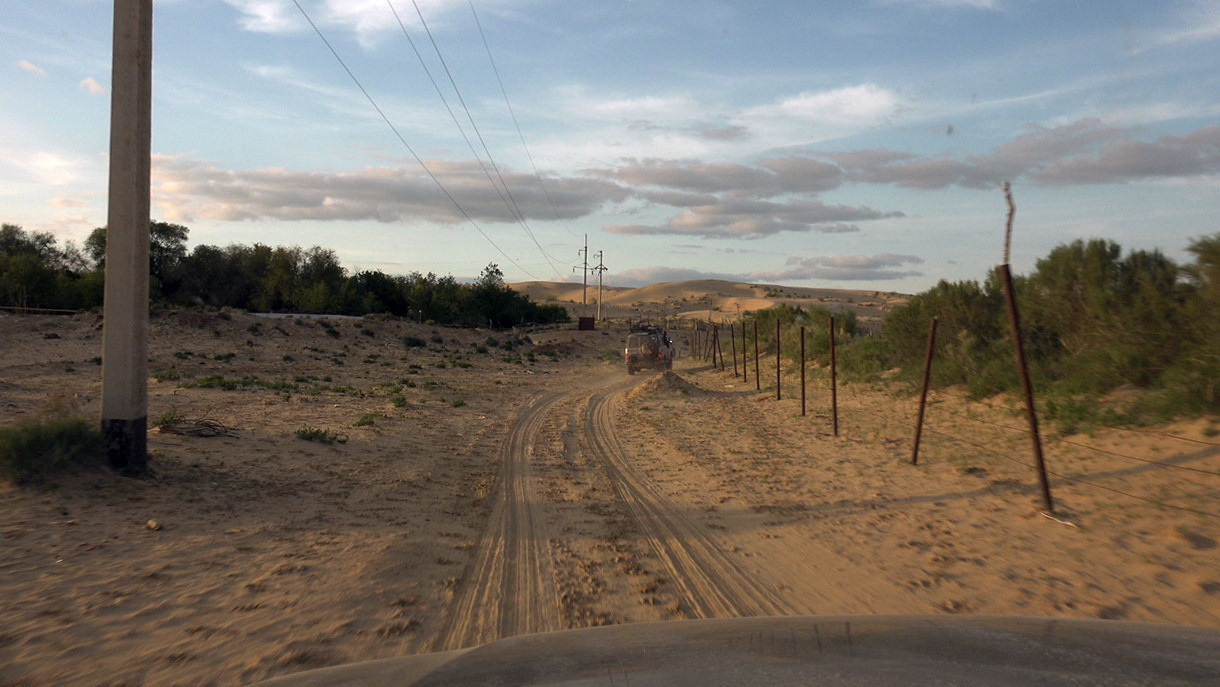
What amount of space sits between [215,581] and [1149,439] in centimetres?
1176

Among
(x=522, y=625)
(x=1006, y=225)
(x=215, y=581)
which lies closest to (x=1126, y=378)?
(x=1006, y=225)

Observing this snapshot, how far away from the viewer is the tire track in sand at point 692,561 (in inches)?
218

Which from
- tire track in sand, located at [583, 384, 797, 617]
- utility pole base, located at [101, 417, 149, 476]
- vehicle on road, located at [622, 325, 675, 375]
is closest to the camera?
tire track in sand, located at [583, 384, 797, 617]

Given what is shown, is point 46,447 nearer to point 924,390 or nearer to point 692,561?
point 692,561

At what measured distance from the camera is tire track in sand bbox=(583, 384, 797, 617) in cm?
553

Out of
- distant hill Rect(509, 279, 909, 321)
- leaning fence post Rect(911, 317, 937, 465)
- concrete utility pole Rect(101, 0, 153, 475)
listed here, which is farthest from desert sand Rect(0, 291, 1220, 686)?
distant hill Rect(509, 279, 909, 321)

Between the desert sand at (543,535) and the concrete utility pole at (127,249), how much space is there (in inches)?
27.9

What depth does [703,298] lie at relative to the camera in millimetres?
143250

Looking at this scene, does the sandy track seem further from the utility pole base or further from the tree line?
the tree line

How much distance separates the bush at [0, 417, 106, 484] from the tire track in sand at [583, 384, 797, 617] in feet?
20.0

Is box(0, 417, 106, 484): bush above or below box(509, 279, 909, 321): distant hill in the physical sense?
below

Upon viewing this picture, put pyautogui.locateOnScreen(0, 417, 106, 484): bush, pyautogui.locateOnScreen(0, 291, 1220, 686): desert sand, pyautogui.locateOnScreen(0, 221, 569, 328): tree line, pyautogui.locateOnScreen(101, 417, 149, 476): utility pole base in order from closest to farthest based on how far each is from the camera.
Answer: pyautogui.locateOnScreen(0, 291, 1220, 686): desert sand → pyautogui.locateOnScreen(0, 417, 106, 484): bush → pyautogui.locateOnScreen(101, 417, 149, 476): utility pole base → pyautogui.locateOnScreen(0, 221, 569, 328): tree line

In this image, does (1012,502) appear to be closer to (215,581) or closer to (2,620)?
(215,581)

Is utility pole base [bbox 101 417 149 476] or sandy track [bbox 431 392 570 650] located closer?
sandy track [bbox 431 392 570 650]
